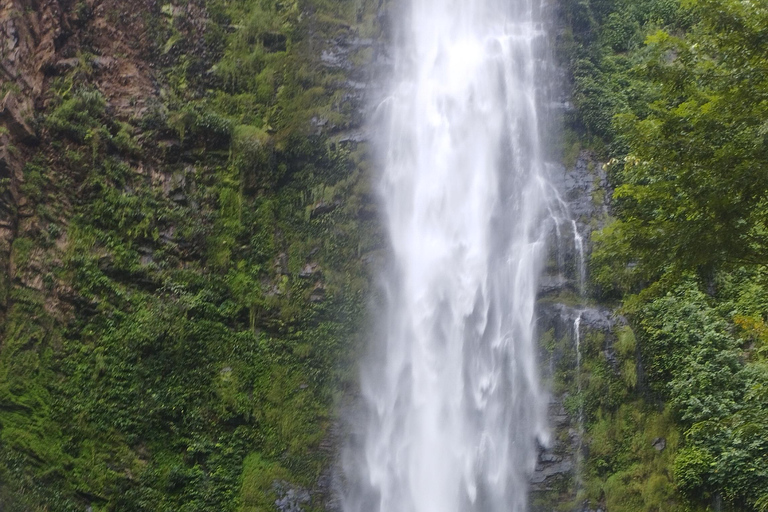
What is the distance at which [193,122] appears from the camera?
46.5 feet

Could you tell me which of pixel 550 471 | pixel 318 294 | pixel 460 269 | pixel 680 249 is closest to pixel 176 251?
pixel 318 294

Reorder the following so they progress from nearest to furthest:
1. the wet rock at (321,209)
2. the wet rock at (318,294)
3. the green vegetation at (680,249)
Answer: the green vegetation at (680,249)
the wet rock at (318,294)
the wet rock at (321,209)

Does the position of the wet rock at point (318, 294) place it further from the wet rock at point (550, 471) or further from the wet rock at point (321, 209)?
the wet rock at point (550, 471)

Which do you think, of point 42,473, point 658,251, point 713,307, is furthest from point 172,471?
point 713,307

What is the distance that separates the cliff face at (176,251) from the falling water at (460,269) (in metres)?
0.85

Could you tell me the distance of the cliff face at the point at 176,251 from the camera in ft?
37.7

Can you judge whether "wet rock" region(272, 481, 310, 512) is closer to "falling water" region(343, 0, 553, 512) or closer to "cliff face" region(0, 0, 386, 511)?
"cliff face" region(0, 0, 386, 511)

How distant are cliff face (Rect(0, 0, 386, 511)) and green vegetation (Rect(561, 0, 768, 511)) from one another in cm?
537

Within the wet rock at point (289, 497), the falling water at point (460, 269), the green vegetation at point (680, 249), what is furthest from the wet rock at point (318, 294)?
the green vegetation at point (680, 249)

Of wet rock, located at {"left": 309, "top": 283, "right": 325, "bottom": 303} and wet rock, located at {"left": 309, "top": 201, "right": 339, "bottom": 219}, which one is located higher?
wet rock, located at {"left": 309, "top": 201, "right": 339, "bottom": 219}

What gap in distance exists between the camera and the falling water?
1246 centimetres

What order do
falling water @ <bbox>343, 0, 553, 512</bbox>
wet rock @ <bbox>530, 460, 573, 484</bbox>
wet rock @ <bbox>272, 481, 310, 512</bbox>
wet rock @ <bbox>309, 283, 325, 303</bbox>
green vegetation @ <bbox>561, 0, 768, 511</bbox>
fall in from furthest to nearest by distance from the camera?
1. wet rock @ <bbox>309, 283, 325, 303</bbox>
2. falling water @ <bbox>343, 0, 553, 512</bbox>
3. wet rock @ <bbox>530, 460, 573, 484</bbox>
4. wet rock @ <bbox>272, 481, 310, 512</bbox>
5. green vegetation @ <bbox>561, 0, 768, 511</bbox>

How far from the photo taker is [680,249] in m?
7.13

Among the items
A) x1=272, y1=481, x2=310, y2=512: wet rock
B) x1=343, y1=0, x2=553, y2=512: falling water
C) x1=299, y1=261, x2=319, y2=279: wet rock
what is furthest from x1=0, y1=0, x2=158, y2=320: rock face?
x1=343, y1=0, x2=553, y2=512: falling water
